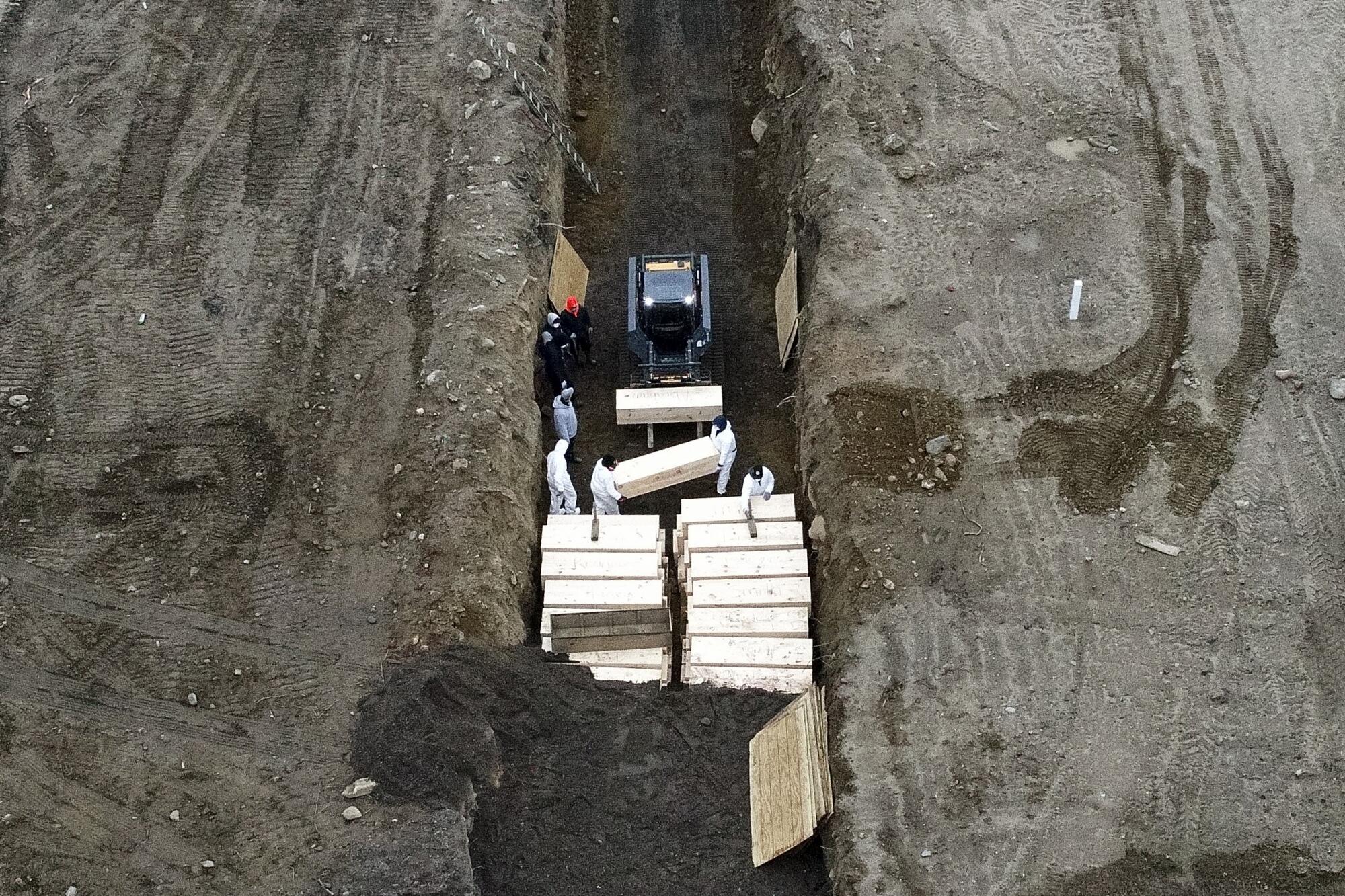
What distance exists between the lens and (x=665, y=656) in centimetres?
1207

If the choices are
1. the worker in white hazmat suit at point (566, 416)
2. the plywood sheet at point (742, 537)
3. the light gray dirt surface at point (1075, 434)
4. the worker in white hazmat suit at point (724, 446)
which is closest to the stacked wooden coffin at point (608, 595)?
the plywood sheet at point (742, 537)

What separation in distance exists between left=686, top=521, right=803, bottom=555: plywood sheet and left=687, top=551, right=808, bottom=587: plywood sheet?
0.07m

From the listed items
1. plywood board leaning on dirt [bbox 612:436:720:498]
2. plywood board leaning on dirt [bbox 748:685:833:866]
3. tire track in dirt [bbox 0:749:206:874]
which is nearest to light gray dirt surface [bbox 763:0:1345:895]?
plywood board leaning on dirt [bbox 748:685:833:866]

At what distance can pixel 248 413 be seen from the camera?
1340 centimetres

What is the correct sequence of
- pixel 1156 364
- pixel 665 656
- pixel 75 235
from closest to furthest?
pixel 665 656 → pixel 1156 364 → pixel 75 235

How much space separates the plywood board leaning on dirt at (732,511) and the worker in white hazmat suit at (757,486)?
0.17ft

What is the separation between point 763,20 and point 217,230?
11.0 m

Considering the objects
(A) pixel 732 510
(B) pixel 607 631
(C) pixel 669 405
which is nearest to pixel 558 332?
(C) pixel 669 405

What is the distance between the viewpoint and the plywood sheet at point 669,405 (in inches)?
578

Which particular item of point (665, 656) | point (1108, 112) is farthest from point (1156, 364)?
point (665, 656)

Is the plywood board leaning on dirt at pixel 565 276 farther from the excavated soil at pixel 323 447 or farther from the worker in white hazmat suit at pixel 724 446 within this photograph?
the worker in white hazmat suit at pixel 724 446

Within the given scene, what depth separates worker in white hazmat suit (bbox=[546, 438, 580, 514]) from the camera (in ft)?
43.6

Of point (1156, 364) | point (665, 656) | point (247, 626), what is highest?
point (1156, 364)

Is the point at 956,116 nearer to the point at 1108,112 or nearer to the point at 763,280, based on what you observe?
the point at 1108,112
